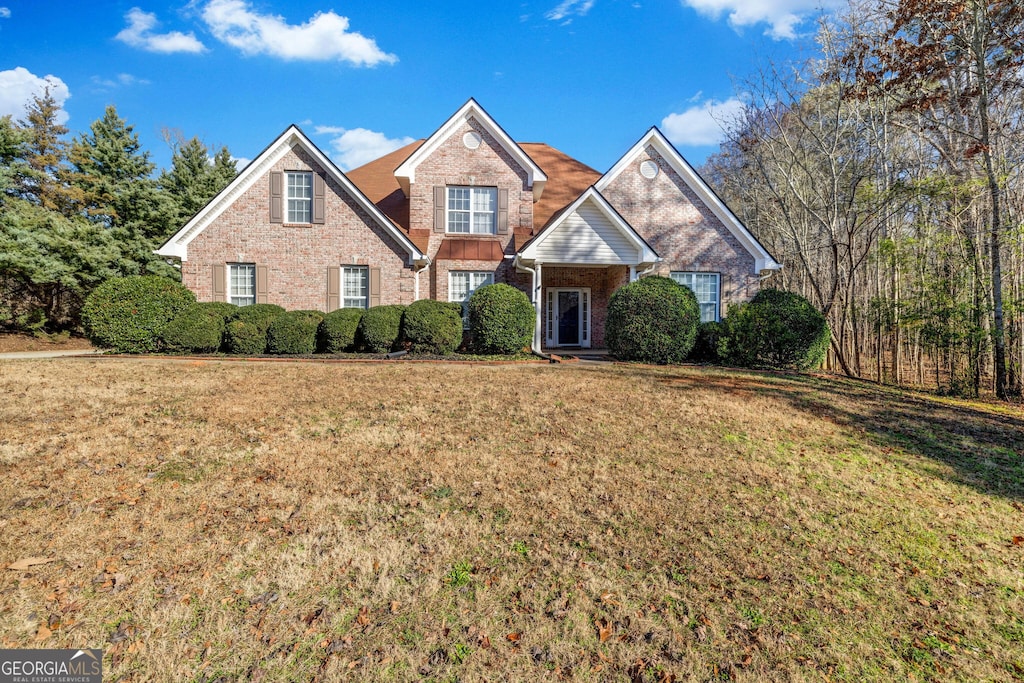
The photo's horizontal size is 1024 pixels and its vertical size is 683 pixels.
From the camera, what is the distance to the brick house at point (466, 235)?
14.4 metres

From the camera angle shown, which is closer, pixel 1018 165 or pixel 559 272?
pixel 1018 165

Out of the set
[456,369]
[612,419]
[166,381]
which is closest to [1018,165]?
[612,419]

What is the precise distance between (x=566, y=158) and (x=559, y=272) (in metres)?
6.91

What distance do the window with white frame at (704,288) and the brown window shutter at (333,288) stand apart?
10361 mm

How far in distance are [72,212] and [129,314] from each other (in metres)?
16.7

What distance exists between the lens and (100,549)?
3439 millimetres

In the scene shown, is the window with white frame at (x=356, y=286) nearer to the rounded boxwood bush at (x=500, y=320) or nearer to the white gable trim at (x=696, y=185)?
the rounded boxwood bush at (x=500, y=320)

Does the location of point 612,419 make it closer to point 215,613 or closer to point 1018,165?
point 215,613

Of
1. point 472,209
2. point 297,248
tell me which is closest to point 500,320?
point 472,209

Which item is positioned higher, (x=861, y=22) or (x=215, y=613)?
(x=861, y=22)

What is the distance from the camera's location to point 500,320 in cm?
1258

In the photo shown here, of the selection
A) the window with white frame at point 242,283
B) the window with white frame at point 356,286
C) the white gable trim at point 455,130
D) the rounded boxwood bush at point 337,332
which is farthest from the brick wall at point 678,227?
the window with white frame at point 242,283

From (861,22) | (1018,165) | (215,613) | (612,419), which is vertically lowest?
(215,613)

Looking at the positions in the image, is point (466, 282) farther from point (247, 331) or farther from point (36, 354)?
point (36, 354)
